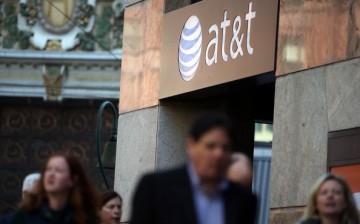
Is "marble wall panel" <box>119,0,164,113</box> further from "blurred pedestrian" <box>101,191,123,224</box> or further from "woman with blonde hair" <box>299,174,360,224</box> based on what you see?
"woman with blonde hair" <box>299,174,360,224</box>

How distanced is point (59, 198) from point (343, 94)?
14.9 feet

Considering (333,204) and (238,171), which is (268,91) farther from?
(238,171)

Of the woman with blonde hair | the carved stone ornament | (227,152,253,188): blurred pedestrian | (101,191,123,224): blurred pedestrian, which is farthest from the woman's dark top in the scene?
the carved stone ornament

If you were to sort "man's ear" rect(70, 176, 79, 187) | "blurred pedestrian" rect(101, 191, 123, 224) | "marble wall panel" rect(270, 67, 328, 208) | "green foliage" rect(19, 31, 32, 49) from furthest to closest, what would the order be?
"green foliage" rect(19, 31, 32, 49) → "marble wall panel" rect(270, 67, 328, 208) → "blurred pedestrian" rect(101, 191, 123, 224) → "man's ear" rect(70, 176, 79, 187)

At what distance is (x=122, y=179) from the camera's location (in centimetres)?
1566

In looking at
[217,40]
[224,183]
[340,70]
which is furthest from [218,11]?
[224,183]

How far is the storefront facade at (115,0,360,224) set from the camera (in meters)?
11.7

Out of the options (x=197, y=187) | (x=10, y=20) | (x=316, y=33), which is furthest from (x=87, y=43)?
(x=197, y=187)

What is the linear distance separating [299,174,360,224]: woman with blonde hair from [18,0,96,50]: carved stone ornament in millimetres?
22583

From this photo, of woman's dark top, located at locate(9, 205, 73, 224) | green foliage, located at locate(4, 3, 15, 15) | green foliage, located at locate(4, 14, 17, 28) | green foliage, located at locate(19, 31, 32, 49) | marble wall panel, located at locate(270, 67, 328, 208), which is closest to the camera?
woman's dark top, located at locate(9, 205, 73, 224)

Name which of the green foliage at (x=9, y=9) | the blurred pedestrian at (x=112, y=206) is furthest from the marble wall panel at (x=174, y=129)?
the green foliage at (x=9, y=9)

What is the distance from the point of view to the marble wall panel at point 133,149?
15172 millimetres

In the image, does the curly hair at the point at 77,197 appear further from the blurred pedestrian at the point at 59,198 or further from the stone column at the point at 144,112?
the stone column at the point at 144,112

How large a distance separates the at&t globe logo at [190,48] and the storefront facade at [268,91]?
1.8 inches
